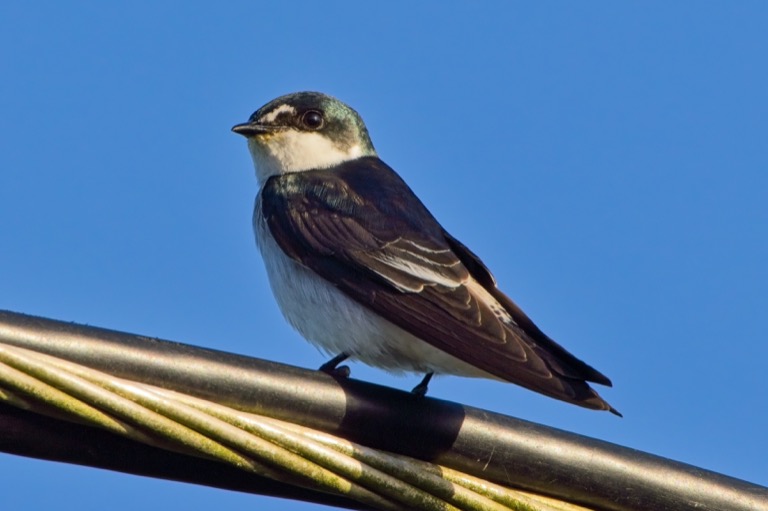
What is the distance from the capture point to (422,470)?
2.72 m

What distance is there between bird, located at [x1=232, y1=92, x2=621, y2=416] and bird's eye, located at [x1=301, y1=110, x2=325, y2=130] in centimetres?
27

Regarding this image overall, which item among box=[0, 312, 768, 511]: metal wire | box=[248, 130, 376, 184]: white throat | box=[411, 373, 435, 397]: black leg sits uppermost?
box=[248, 130, 376, 184]: white throat

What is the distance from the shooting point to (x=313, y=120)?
19.2 ft

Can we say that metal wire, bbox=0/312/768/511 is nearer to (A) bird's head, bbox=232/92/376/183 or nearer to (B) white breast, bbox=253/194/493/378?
(B) white breast, bbox=253/194/493/378

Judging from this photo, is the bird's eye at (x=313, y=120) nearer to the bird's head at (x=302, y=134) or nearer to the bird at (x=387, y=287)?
the bird's head at (x=302, y=134)

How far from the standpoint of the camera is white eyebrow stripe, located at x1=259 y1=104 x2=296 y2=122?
5.76 meters

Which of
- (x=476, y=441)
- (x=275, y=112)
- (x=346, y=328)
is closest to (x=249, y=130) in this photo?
(x=275, y=112)

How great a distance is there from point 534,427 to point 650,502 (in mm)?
295

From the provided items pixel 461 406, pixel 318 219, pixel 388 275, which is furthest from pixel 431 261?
pixel 461 406

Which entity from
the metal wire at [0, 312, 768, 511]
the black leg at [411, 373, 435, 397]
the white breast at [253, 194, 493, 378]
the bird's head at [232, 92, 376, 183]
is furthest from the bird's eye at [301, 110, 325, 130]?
the metal wire at [0, 312, 768, 511]

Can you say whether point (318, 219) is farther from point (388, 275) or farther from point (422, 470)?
point (422, 470)

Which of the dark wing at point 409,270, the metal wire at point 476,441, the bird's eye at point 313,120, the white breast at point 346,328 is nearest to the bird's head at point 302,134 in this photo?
the bird's eye at point 313,120

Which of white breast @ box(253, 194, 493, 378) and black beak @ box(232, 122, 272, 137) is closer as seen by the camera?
white breast @ box(253, 194, 493, 378)

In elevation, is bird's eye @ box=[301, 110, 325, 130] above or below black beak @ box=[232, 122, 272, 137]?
above
